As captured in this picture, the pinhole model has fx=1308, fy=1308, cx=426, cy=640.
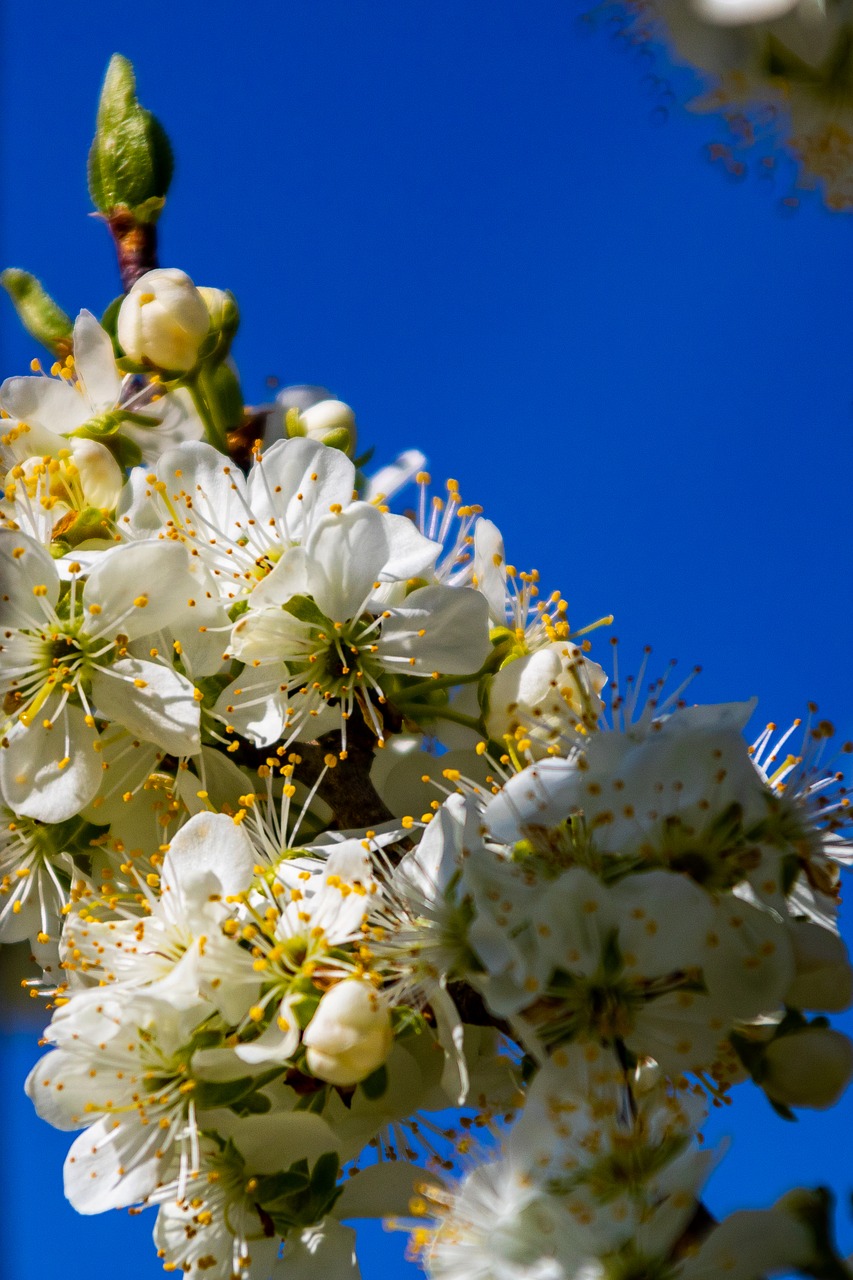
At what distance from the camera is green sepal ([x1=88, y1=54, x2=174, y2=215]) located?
2225mm

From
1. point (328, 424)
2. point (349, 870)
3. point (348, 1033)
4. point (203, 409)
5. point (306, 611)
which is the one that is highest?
point (328, 424)

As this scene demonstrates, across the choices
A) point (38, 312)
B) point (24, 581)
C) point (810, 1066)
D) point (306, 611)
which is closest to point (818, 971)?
point (810, 1066)

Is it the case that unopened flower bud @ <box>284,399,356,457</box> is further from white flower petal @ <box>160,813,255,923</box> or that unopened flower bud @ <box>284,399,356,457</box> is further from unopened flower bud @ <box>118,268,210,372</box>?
white flower petal @ <box>160,813,255,923</box>

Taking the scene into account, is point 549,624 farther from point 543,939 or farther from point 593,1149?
point 593,1149

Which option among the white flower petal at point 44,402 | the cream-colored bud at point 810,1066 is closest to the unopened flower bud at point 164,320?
the white flower petal at point 44,402

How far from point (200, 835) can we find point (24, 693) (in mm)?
373

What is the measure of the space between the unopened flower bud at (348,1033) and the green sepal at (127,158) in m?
1.43

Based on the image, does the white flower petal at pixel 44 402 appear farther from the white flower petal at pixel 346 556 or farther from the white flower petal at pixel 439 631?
the white flower petal at pixel 439 631

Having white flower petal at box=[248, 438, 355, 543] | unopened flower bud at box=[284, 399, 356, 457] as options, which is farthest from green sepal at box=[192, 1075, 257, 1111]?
unopened flower bud at box=[284, 399, 356, 457]

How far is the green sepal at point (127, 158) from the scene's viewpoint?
222cm

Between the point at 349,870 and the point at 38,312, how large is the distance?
1.26 meters

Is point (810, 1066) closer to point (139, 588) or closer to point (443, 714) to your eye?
point (443, 714)

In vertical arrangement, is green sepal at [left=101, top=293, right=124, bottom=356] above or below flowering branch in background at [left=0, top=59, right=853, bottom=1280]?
above

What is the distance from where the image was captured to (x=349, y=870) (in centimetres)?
152
